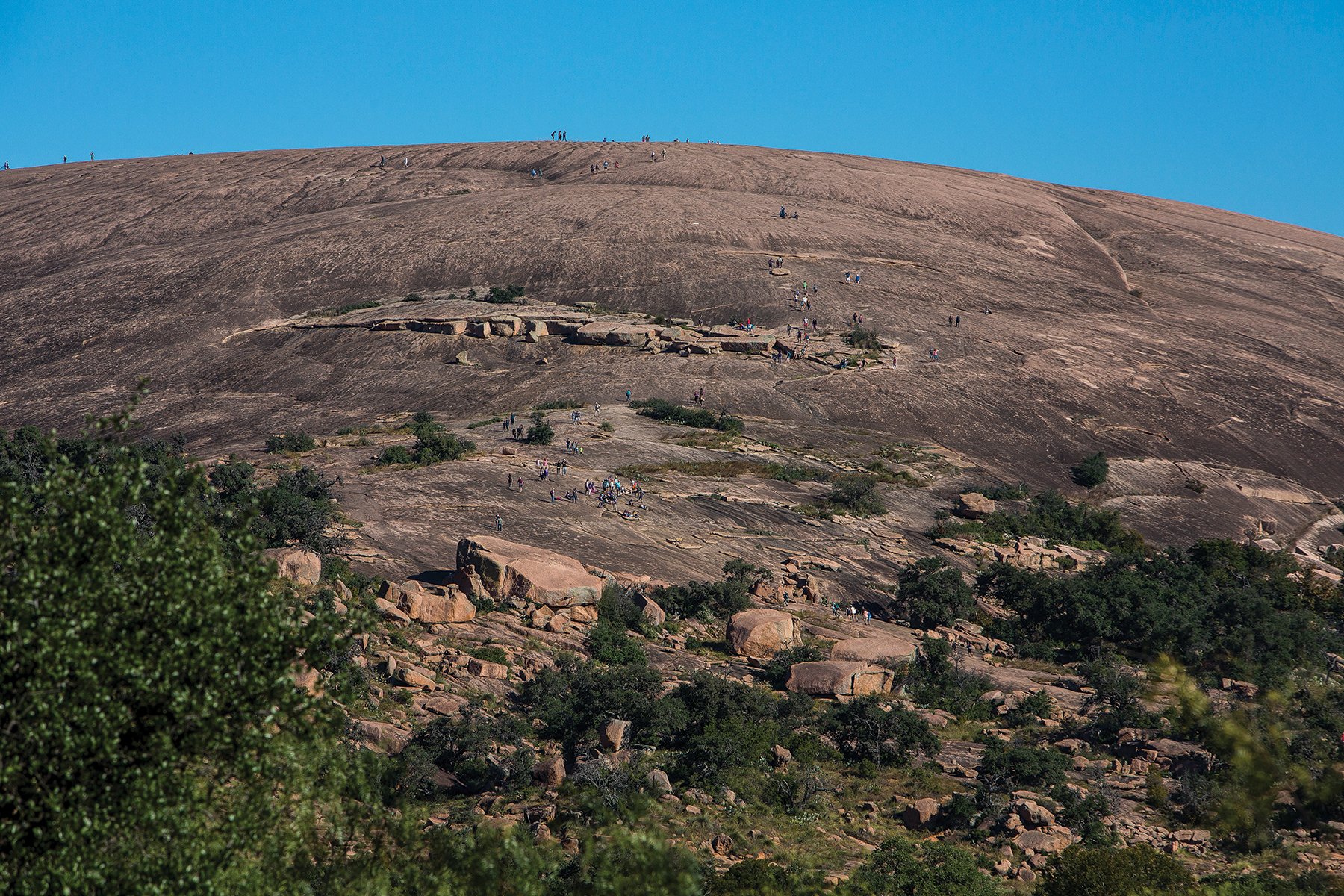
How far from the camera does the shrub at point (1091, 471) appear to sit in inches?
2186

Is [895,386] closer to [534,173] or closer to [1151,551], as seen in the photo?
[1151,551]

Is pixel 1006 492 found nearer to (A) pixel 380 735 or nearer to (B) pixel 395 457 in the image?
(B) pixel 395 457

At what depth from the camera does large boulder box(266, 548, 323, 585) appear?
29688 mm

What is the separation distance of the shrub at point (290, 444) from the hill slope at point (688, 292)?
20.9ft

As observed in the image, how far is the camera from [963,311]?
73.6m

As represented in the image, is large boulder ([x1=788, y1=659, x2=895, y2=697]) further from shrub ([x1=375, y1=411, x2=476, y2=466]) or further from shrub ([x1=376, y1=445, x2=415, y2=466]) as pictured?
shrub ([x1=376, y1=445, x2=415, y2=466])

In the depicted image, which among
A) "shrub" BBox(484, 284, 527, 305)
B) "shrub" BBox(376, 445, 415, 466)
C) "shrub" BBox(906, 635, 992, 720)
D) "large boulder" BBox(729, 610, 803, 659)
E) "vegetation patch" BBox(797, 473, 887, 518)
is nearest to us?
"shrub" BBox(906, 635, 992, 720)

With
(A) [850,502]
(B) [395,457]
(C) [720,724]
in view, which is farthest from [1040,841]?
(B) [395,457]

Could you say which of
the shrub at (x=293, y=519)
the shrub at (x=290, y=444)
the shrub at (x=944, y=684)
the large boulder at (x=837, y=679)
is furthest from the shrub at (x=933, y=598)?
the shrub at (x=290, y=444)

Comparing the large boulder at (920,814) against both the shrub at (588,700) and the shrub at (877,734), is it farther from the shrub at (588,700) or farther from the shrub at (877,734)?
the shrub at (588,700)

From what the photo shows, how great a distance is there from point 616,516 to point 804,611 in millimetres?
8169

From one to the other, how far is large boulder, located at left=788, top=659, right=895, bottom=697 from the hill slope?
85.0 feet

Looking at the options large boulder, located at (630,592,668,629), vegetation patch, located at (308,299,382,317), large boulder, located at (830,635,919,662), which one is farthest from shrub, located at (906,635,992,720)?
vegetation patch, located at (308,299,382,317)

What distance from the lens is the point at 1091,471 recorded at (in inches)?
2195
